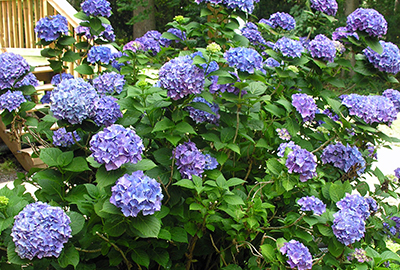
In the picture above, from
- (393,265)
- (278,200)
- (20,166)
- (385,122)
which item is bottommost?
(20,166)

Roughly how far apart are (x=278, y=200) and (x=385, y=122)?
72 cm

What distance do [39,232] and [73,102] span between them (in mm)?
547

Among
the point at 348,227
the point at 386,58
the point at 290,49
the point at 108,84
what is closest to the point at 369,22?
the point at 386,58

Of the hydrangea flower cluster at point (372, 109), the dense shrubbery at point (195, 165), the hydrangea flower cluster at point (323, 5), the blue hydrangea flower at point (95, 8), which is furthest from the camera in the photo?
the hydrangea flower cluster at point (323, 5)

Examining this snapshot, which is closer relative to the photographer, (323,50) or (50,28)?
(323,50)

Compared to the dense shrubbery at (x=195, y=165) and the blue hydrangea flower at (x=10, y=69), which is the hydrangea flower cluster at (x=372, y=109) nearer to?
the dense shrubbery at (x=195, y=165)

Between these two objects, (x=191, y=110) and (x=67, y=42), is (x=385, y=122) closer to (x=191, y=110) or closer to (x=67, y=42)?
(x=191, y=110)

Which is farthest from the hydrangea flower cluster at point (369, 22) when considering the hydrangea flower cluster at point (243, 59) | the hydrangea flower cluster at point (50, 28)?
the hydrangea flower cluster at point (50, 28)

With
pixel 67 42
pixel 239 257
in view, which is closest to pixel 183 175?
pixel 239 257

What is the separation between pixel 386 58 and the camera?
223 centimetres

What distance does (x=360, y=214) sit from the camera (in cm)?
167

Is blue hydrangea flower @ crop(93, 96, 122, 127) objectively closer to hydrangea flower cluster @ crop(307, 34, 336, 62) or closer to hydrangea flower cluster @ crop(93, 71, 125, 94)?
hydrangea flower cluster @ crop(93, 71, 125, 94)

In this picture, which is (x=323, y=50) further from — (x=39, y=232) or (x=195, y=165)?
(x=39, y=232)

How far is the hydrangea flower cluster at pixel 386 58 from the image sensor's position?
87.8 inches
